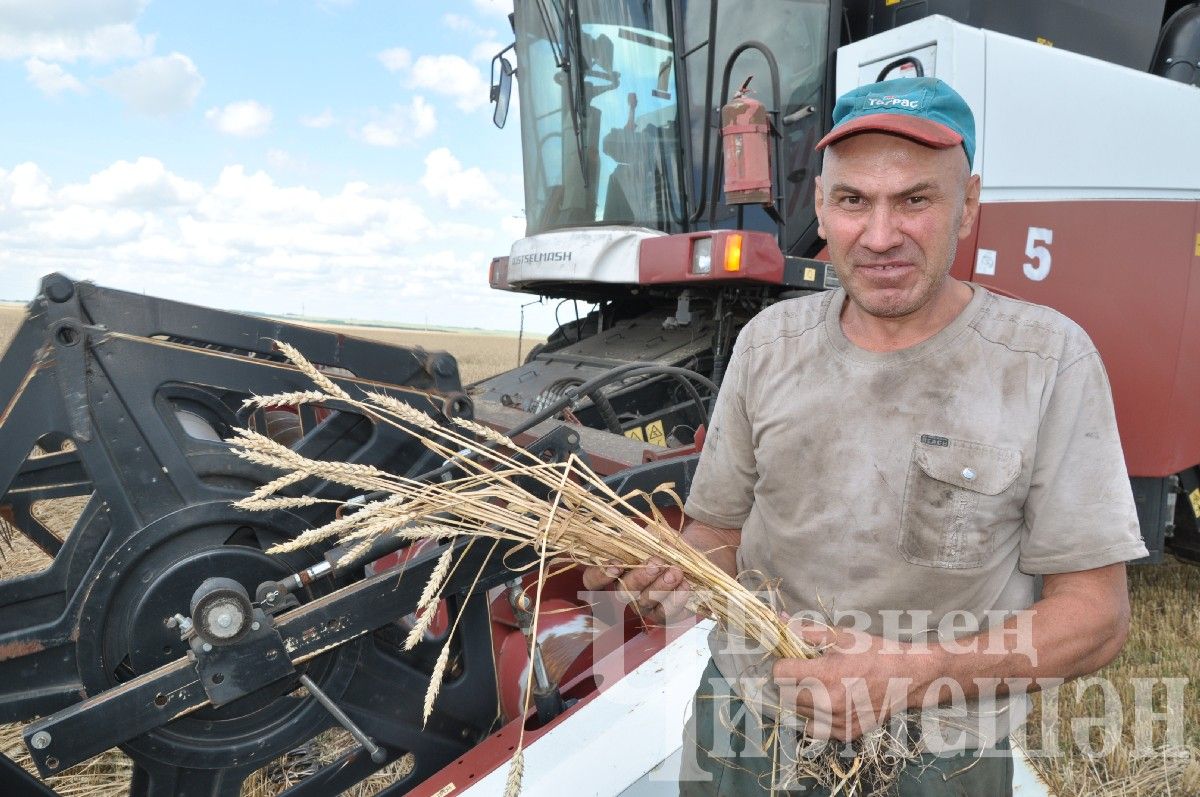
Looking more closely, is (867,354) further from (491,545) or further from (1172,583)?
(1172,583)

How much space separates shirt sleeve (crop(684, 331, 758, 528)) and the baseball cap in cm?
42

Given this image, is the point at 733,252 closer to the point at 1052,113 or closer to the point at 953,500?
the point at 1052,113

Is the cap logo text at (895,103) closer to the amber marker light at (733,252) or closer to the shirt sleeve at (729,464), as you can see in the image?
the shirt sleeve at (729,464)

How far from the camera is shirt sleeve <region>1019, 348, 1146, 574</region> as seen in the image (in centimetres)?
120

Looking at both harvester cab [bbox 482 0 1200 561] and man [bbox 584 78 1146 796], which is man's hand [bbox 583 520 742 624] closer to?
man [bbox 584 78 1146 796]

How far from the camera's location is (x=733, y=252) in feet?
11.0

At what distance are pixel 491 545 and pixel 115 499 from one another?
2.54 ft

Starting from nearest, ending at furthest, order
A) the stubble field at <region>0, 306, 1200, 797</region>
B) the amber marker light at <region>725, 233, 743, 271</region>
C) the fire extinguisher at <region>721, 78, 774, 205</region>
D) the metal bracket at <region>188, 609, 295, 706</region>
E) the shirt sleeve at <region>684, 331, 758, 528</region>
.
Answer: the shirt sleeve at <region>684, 331, 758, 528</region> → the metal bracket at <region>188, 609, 295, 706</region> → the stubble field at <region>0, 306, 1200, 797</region> → the fire extinguisher at <region>721, 78, 774, 205</region> → the amber marker light at <region>725, 233, 743, 271</region>

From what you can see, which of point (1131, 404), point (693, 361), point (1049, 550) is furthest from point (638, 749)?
point (1131, 404)

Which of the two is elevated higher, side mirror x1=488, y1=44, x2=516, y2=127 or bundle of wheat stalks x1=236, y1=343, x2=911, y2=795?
side mirror x1=488, y1=44, x2=516, y2=127

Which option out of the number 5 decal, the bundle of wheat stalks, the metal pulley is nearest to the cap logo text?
the bundle of wheat stalks

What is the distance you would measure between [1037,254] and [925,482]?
8.43 ft

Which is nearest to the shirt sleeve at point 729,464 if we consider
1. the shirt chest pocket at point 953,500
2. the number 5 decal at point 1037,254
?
the shirt chest pocket at point 953,500

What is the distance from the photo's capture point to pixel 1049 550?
1233 mm
